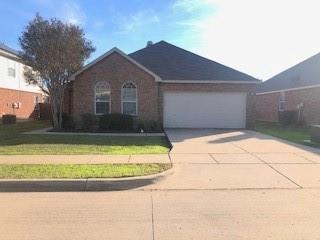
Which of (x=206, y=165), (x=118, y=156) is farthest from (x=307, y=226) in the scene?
(x=118, y=156)

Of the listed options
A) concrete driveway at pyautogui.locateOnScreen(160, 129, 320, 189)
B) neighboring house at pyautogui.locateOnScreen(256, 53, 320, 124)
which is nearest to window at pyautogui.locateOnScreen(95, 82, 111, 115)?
concrete driveway at pyautogui.locateOnScreen(160, 129, 320, 189)

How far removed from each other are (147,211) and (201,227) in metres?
1.28

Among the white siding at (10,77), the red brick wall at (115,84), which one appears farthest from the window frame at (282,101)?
the white siding at (10,77)

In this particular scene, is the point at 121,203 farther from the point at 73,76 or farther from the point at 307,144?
the point at 73,76

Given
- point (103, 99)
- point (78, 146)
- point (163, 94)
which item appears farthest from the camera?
point (163, 94)

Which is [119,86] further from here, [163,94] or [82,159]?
[82,159]

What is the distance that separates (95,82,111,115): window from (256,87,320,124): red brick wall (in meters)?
13.0

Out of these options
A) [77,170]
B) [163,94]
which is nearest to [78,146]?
[77,170]

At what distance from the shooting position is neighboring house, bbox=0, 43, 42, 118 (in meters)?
35.4

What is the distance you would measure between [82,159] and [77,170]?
2084mm

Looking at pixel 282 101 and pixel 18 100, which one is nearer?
pixel 282 101

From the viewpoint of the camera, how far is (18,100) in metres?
39.2

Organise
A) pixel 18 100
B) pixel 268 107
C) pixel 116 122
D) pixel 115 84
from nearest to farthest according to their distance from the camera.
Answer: pixel 116 122
pixel 115 84
pixel 18 100
pixel 268 107

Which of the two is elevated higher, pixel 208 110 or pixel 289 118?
pixel 208 110
